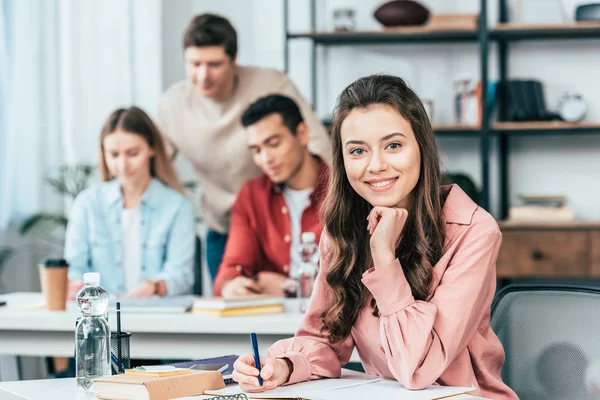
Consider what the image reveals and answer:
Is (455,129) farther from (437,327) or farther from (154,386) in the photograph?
(154,386)

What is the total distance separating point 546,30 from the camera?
4160 mm

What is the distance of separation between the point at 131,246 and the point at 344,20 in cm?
183

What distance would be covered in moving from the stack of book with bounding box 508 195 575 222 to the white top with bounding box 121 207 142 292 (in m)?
1.95

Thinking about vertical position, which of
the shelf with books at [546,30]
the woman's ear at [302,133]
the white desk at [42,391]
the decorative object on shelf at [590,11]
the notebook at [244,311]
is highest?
the decorative object on shelf at [590,11]

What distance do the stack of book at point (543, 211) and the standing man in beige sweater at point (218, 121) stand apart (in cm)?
123

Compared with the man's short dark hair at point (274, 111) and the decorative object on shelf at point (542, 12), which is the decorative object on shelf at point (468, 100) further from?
the man's short dark hair at point (274, 111)

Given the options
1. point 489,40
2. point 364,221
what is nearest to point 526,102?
point 489,40

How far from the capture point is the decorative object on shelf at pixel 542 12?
421cm

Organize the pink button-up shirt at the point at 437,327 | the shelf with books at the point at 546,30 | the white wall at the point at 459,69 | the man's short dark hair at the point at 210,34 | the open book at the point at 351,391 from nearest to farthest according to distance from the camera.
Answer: the open book at the point at 351,391, the pink button-up shirt at the point at 437,327, the man's short dark hair at the point at 210,34, the shelf with books at the point at 546,30, the white wall at the point at 459,69

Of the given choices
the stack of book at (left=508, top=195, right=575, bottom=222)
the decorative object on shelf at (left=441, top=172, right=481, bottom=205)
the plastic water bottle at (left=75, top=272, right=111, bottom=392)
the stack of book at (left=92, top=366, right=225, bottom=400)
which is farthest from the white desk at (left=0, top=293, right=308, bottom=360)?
the stack of book at (left=508, top=195, right=575, bottom=222)

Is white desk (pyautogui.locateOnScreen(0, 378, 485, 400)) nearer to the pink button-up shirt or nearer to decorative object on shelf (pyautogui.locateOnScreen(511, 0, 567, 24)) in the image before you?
the pink button-up shirt

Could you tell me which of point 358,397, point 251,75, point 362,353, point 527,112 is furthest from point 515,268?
point 358,397

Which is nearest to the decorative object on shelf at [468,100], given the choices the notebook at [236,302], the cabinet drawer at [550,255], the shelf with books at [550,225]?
the shelf with books at [550,225]

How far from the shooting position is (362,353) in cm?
159
